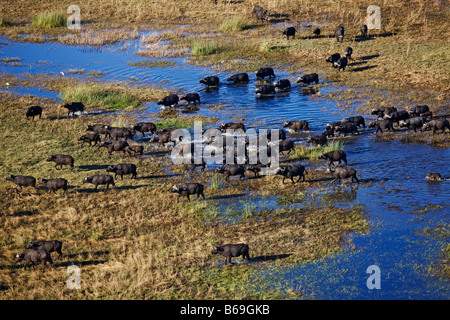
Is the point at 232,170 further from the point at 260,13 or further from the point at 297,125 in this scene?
the point at 260,13

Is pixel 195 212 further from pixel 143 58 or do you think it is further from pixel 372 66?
pixel 143 58

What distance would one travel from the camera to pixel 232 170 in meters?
20.5

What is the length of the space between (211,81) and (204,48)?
24.0 ft

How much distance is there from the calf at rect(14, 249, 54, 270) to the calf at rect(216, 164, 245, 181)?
7.65 meters

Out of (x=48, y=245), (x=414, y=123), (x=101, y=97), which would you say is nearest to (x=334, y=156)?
(x=414, y=123)

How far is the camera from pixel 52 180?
19.8m

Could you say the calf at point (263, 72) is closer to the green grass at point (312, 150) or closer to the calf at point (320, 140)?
the calf at point (320, 140)

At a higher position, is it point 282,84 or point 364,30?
point 364,30

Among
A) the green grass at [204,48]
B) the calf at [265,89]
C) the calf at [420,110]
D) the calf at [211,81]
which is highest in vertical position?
the green grass at [204,48]

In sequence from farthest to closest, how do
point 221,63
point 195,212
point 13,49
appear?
point 13,49 → point 221,63 → point 195,212

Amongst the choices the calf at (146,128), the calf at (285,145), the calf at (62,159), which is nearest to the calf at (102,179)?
the calf at (62,159)

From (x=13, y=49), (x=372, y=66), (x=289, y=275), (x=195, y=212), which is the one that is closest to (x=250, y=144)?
(x=195, y=212)

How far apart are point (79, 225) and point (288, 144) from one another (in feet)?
31.2

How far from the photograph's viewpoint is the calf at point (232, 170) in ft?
67.1
